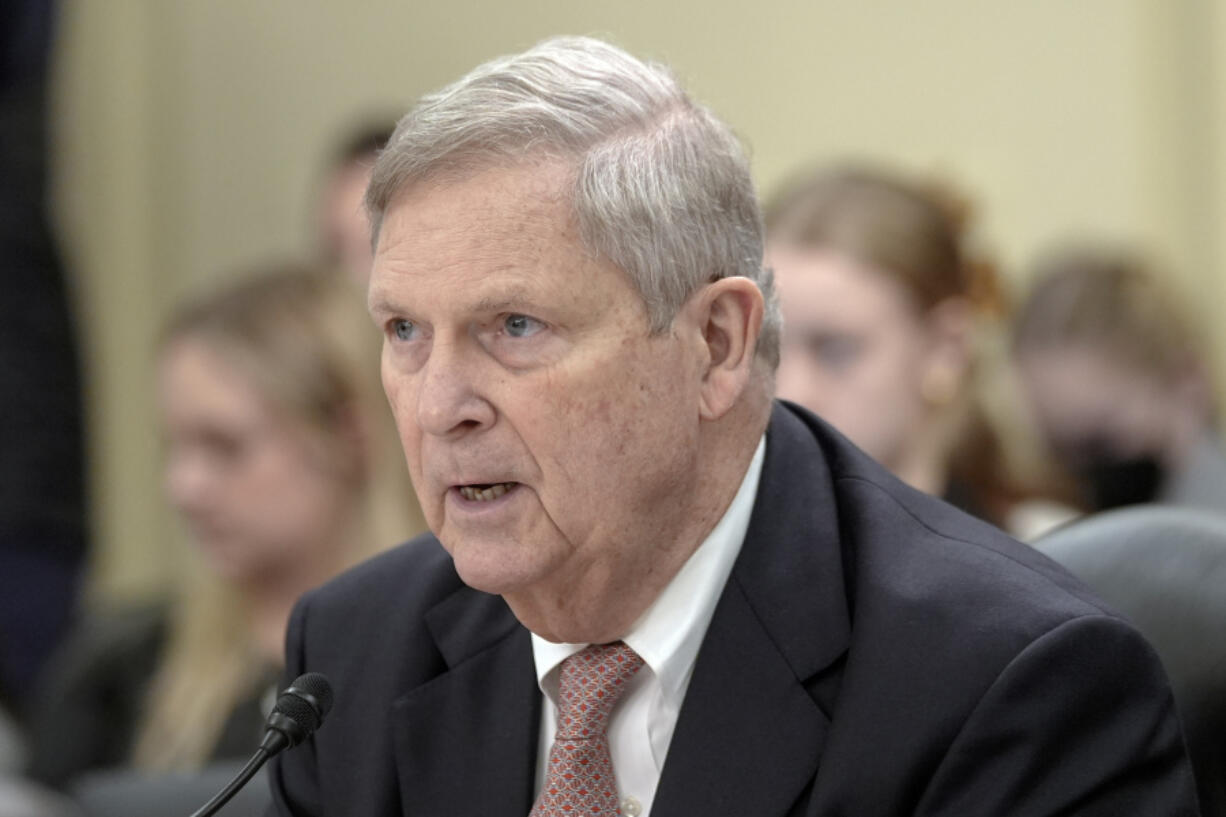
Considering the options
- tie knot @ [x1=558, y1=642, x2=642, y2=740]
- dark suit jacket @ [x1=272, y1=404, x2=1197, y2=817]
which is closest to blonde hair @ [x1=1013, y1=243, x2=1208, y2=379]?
dark suit jacket @ [x1=272, y1=404, x2=1197, y2=817]

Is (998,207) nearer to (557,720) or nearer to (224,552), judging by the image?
(224,552)

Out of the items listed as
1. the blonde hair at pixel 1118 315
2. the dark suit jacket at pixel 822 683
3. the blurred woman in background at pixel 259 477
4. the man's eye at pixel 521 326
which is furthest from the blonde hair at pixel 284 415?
the blonde hair at pixel 1118 315

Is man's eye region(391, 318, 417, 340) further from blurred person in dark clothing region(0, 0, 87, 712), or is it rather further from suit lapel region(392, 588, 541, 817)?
blurred person in dark clothing region(0, 0, 87, 712)

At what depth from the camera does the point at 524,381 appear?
165 cm

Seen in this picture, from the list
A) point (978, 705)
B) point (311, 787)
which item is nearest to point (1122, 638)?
point (978, 705)

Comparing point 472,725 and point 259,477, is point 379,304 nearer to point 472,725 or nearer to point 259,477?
point 472,725

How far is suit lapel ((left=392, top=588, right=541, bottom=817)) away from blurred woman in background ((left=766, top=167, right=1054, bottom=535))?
4.52ft

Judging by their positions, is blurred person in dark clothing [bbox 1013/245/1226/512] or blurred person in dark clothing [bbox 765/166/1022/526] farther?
blurred person in dark clothing [bbox 1013/245/1226/512]

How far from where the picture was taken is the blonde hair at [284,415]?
336 cm

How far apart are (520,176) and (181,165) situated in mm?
4295

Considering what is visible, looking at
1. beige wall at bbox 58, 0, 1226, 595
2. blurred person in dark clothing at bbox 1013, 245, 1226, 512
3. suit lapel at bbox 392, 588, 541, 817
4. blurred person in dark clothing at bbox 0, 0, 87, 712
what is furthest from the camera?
beige wall at bbox 58, 0, 1226, 595

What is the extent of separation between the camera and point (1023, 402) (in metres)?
4.89

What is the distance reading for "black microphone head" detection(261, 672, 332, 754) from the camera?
5.55ft

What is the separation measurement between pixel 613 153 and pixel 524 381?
22cm
